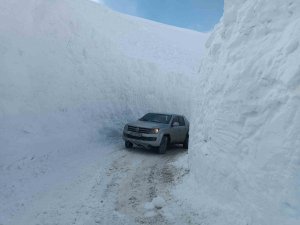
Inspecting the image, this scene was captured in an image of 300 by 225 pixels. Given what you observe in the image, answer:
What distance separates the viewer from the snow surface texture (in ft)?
30.1

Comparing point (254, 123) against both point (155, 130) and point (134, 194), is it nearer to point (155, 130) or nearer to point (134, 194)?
point (134, 194)

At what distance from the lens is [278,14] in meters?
6.84

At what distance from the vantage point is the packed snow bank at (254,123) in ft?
17.7

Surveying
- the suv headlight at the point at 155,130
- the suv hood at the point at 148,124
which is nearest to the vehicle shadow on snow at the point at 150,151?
the suv headlight at the point at 155,130

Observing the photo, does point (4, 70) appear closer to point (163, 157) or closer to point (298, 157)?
point (163, 157)

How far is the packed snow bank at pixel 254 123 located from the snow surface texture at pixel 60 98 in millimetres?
3274

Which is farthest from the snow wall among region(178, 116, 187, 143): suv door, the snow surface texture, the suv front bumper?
region(178, 116, 187, 143): suv door

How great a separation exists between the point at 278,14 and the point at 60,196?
20.2ft

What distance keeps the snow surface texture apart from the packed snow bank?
3.27 metres

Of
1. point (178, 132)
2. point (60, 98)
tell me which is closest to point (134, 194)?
point (178, 132)

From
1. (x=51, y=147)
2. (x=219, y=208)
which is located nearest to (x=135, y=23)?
(x=51, y=147)

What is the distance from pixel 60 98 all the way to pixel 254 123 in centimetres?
1059

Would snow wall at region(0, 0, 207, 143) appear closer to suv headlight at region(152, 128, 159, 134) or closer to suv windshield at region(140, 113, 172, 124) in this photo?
suv windshield at region(140, 113, 172, 124)

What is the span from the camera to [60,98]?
601 inches
